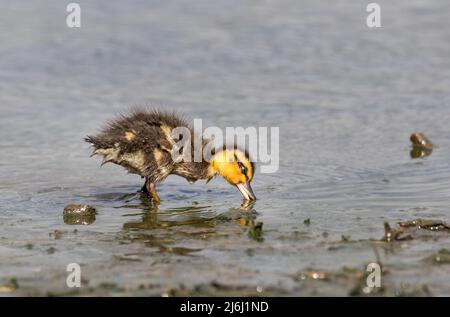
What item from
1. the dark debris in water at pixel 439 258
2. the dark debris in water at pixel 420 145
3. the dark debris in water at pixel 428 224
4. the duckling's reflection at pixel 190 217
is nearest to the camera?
the dark debris in water at pixel 439 258

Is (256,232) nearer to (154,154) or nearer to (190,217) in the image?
(190,217)

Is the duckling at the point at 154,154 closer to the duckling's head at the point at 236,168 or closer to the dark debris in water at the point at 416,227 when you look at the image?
the duckling's head at the point at 236,168

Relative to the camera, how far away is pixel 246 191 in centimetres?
795

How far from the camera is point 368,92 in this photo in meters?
11.5

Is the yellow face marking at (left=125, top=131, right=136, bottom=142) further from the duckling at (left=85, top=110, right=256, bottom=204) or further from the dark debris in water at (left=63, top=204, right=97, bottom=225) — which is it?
the dark debris in water at (left=63, top=204, right=97, bottom=225)

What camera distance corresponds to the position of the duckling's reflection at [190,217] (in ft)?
23.0

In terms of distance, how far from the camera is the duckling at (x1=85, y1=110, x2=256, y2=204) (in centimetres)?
802

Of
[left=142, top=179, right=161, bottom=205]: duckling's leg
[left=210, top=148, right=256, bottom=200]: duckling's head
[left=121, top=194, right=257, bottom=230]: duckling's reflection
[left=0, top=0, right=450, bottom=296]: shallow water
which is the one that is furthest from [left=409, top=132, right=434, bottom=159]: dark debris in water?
[left=142, top=179, right=161, bottom=205]: duckling's leg

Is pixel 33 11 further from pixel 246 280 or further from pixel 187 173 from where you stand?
pixel 246 280

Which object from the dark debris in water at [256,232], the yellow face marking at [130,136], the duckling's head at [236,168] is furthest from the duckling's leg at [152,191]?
the dark debris in water at [256,232]

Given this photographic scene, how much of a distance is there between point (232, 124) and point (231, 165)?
7.12ft

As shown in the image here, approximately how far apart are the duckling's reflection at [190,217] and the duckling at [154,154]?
325 millimetres

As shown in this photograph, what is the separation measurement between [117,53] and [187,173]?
4.82 meters
